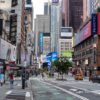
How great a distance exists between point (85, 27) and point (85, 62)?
555 inches

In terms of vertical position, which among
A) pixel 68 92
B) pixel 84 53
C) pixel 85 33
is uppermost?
pixel 85 33

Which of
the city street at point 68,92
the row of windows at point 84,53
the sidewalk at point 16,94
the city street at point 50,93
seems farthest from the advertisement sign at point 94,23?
the sidewalk at point 16,94

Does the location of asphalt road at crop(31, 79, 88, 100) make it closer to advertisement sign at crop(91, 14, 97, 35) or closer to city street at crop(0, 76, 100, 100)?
city street at crop(0, 76, 100, 100)

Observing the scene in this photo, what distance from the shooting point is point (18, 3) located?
173500 millimetres

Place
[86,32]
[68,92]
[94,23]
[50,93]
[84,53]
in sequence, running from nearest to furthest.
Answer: [50,93] → [68,92] → [94,23] → [86,32] → [84,53]

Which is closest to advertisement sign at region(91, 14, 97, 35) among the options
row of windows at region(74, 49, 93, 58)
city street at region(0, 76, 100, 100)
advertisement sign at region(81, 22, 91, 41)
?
advertisement sign at region(81, 22, 91, 41)

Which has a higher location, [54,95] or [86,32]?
[86,32]

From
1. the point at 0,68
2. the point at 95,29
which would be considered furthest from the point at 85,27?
the point at 0,68

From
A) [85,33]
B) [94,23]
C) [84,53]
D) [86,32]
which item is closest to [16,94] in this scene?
[94,23]

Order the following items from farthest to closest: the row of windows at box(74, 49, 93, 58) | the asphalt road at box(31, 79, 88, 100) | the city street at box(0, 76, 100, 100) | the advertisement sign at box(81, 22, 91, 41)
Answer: the row of windows at box(74, 49, 93, 58) < the advertisement sign at box(81, 22, 91, 41) < the city street at box(0, 76, 100, 100) < the asphalt road at box(31, 79, 88, 100)

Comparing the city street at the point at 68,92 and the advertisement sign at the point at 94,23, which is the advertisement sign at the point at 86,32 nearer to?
the advertisement sign at the point at 94,23

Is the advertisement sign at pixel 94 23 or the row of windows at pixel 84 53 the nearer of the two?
the advertisement sign at pixel 94 23

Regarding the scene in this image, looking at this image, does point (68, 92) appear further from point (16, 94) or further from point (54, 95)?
point (16, 94)

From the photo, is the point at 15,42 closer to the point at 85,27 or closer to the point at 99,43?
the point at 85,27
